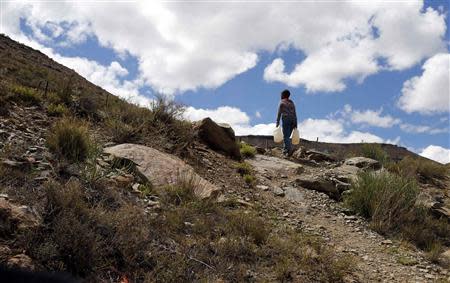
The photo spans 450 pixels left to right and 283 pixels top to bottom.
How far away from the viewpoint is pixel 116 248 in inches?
168

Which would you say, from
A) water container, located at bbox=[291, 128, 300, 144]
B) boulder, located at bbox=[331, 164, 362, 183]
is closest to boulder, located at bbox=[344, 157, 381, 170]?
boulder, located at bbox=[331, 164, 362, 183]

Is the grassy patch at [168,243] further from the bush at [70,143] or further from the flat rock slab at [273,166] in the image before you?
the flat rock slab at [273,166]

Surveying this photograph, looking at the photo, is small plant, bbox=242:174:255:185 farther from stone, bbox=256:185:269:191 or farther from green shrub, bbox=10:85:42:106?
green shrub, bbox=10:85:42:106

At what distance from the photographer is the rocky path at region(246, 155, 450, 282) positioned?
581 centimetres

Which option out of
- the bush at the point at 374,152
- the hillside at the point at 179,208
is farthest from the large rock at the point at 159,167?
the bush at the point at 374,152

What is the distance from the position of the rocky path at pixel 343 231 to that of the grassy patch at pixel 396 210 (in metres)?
0.27

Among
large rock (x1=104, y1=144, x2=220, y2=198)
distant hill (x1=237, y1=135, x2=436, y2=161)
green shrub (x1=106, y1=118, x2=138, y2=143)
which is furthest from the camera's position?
distant hill (x1=237, y1=135, x2=436, y2=161)

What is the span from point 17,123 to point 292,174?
5396mm

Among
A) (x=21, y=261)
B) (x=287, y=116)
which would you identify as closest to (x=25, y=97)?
(x=21, y=261)

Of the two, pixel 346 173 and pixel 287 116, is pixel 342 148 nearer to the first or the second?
pixel 287 116

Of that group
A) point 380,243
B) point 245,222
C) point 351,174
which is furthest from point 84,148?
point 351,174

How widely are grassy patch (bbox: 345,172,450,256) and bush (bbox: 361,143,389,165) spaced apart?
14.5 ft

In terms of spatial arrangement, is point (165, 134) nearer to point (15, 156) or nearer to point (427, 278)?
point (15, 156)

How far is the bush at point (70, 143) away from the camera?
20.4 ft
